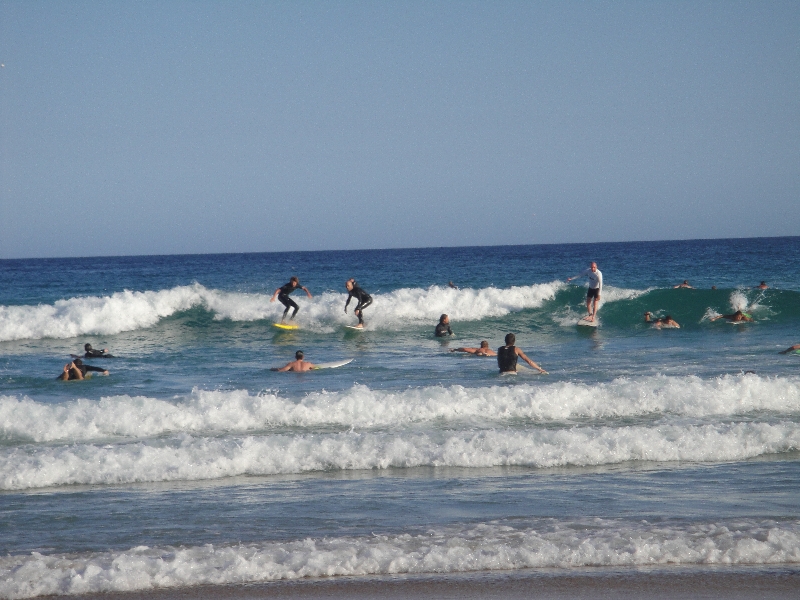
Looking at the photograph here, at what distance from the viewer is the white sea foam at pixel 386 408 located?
966 centimetres

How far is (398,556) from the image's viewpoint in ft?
17.6

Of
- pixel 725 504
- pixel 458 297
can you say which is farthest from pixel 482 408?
pixel 458 297

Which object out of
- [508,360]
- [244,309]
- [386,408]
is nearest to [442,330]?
[508,360]

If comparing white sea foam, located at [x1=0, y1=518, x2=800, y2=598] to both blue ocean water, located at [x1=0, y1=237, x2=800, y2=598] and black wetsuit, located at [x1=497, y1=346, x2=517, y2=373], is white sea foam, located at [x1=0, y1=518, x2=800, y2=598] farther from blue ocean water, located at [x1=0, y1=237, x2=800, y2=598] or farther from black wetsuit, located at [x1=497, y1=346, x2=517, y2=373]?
black wetsuit, located at [x1=497, y1=346, x2=517, y2=373]

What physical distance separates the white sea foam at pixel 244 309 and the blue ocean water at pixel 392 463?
316 cm

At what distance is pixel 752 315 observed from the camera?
2175cm

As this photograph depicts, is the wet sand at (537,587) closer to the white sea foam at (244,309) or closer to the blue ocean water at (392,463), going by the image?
the blue ocean water at (392,463)

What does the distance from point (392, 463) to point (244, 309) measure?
53.2 feet

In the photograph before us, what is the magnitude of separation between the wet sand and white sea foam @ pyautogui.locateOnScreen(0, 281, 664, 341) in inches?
639

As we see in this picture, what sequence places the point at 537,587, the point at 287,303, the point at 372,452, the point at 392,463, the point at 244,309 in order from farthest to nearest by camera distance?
the point at 244,309 → the point at 287,303 → the point at 372,452 → the point at 392,463 → the point at 537,587

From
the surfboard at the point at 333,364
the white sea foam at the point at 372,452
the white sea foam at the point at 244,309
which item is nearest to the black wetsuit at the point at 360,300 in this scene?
the white sea foam at the point at 244,309

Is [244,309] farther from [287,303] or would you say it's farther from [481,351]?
[481,351]

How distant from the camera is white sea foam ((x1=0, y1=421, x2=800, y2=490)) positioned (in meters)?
7.80

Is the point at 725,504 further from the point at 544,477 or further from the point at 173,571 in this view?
the point at 173,571
